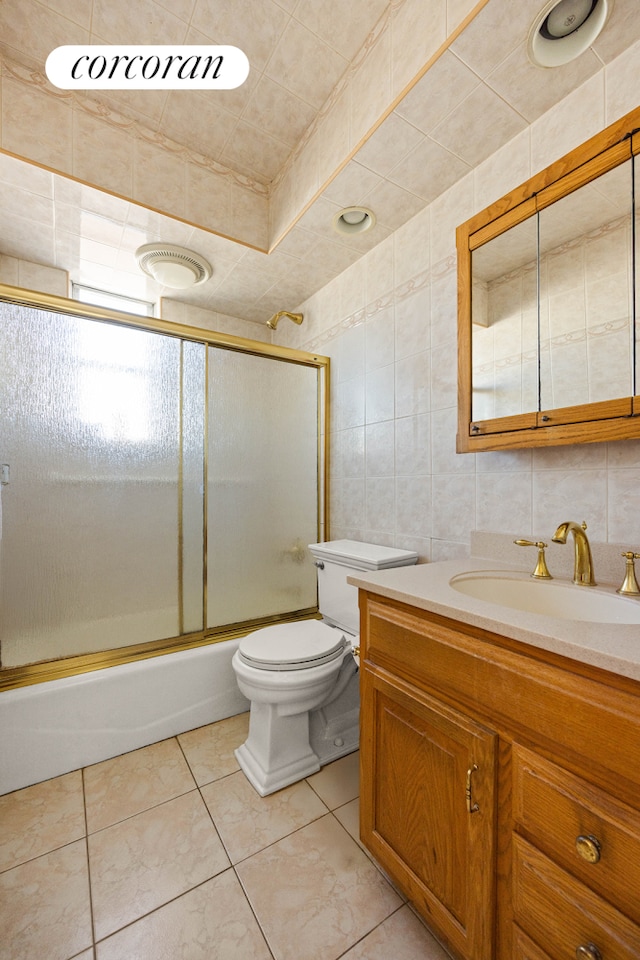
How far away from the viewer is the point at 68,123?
1.45 meters

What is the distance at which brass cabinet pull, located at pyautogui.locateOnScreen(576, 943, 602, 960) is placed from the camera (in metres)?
0.56

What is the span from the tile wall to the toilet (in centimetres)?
30

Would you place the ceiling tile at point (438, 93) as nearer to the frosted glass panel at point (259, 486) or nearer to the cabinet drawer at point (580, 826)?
the frosted glass panel at point (259, 486)

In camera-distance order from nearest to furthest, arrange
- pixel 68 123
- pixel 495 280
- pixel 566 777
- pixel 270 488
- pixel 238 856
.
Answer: pixel 566 777, pixel 238 856, pixel 495 280, pixel 68 123, pixel 270 488

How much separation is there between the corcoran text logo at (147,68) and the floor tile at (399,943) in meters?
2.39

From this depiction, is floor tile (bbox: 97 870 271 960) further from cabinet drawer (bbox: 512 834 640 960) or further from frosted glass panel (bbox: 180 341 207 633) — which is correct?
frosted glass panel (bbox: 180 341 207 633)

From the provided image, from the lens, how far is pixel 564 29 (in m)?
0.99

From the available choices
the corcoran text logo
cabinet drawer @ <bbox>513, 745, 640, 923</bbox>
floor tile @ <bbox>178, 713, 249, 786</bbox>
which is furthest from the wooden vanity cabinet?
the corcoran text logo

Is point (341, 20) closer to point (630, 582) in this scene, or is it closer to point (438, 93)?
point (438, 93)

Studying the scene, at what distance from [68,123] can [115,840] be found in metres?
2.40

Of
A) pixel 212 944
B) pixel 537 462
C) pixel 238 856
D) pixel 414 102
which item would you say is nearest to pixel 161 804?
pixel 238 856

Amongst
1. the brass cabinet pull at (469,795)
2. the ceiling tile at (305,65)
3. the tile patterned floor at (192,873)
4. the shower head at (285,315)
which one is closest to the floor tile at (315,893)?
the tile patterned floor at (192,873)

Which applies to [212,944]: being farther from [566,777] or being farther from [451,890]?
[566,777]

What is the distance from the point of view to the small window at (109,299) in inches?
86.1
